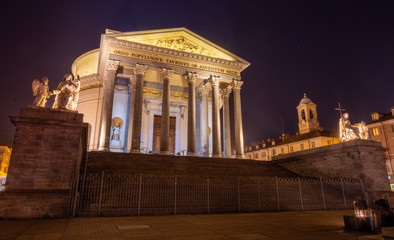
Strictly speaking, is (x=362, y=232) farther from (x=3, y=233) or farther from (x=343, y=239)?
(x=3, y=233)

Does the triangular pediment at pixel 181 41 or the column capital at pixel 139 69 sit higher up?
the triangular pediment at pixel 181 41

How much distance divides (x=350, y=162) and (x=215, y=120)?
11.2 metres

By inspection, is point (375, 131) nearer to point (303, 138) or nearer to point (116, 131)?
point (303, 138)

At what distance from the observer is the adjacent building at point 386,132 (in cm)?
3696

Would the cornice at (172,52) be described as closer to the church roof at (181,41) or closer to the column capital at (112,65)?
the church roof at (181,41)

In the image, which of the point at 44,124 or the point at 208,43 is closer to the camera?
the point at 44,124

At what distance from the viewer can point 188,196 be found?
1053cm

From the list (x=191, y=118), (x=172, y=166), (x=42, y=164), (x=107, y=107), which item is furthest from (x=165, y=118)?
(x=42, y=164)

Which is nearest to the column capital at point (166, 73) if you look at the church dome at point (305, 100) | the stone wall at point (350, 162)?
the stone wall at point (350, 162)

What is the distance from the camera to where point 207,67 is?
24203mm

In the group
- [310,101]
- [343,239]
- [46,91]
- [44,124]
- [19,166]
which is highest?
[310,101]

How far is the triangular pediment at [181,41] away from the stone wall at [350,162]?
12589 mm

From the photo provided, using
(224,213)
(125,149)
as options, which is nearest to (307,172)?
(224,213)

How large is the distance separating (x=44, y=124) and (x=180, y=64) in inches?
612
